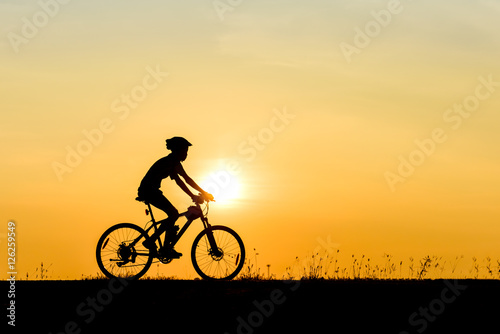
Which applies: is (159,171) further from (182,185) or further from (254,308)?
(254,308)

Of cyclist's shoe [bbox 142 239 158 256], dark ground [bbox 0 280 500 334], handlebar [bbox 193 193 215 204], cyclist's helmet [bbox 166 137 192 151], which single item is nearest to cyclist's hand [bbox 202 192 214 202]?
handlebar [bbox 193 193 215 204]

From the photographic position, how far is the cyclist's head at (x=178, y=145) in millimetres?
14891

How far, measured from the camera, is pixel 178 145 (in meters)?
14.9

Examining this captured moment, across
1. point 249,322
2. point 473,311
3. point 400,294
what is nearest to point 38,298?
point 249,322

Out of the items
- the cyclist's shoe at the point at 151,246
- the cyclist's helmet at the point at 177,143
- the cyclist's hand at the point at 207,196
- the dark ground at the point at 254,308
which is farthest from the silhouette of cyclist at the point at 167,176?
the dark ground at the point at 254,308

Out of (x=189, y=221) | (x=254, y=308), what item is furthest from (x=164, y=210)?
(x=254, y=308)

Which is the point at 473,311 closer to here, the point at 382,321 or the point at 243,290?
the point at 382,321

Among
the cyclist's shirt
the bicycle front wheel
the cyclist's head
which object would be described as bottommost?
the bicycle front wheel

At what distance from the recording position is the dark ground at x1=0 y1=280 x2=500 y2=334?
1062 cm

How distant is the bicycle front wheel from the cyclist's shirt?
1439 millimetres

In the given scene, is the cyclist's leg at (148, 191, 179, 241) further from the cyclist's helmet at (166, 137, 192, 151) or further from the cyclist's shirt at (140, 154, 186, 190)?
the cyclist's helmet at (166, 137, 192, 151)

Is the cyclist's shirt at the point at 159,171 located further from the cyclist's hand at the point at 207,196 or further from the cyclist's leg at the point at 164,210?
the cyclist's hand at the point at 207,196

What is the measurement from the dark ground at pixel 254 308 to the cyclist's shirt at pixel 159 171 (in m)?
1.91

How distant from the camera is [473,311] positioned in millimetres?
11680
